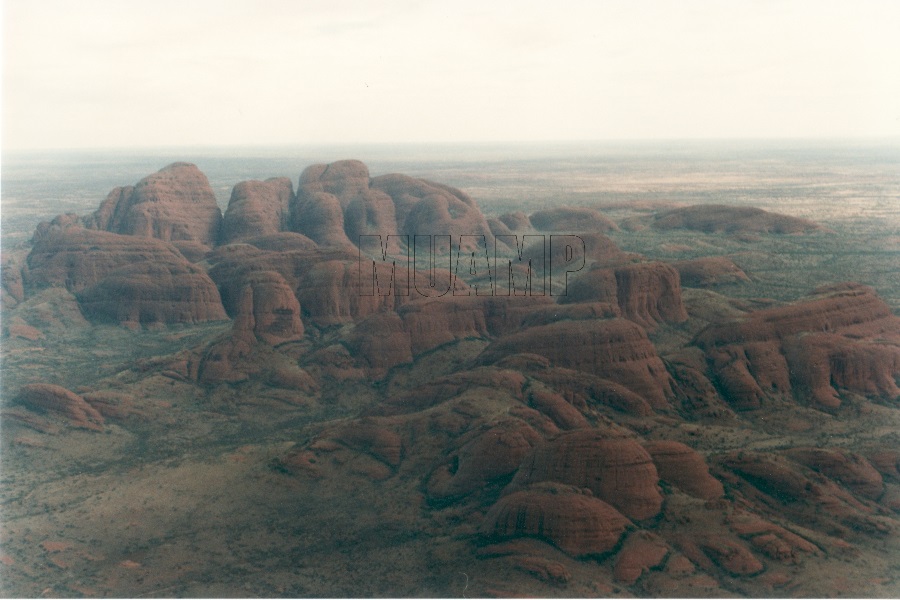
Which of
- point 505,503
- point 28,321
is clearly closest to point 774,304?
point 505,503

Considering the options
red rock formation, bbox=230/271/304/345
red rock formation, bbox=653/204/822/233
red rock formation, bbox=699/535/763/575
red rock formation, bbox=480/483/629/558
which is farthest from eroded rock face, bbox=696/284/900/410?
red rock formation, bbox=653/204/822/233

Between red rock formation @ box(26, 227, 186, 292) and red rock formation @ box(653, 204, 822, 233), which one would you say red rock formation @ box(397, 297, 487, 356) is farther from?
red rock formation @ box(653, 204, 822, 233)

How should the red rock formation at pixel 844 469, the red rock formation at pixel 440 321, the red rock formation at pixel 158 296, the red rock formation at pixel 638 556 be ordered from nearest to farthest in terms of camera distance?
the red rock formation at pixel 638 556 < the red rock formation at pixel 844 469 < the red rock formation at pixel 440 321 < the red rock formation at pixel 158 296

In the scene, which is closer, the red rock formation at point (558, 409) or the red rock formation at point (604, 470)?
the red rock formation at point (604, 470)

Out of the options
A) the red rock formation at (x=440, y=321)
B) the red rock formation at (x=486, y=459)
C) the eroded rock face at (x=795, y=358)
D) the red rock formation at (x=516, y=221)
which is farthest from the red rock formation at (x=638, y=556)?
the red rock formation at (x=516, y=221)

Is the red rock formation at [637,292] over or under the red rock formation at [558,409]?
over

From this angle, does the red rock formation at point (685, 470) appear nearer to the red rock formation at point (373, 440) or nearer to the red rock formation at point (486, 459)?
the red rock formation at point (486, 459)
